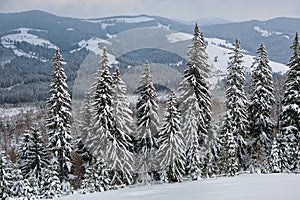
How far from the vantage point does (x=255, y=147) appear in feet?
98.9

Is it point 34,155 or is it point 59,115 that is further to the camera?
point 34,155

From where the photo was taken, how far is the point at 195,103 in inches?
1047

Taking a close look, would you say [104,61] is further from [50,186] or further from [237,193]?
[237,193]

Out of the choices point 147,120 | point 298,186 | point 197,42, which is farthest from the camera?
point 147,120

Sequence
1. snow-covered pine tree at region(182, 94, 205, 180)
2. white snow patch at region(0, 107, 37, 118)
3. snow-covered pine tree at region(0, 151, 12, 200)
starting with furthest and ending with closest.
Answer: white snow patch at region(0, 107, 37, 118) → snow-covered pine tree at region(0, 151, 12, 200) → snow-covered pine tree at region(182, 94, 205, 180)

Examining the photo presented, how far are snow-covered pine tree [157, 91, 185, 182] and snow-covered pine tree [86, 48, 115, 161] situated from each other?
4.22 m

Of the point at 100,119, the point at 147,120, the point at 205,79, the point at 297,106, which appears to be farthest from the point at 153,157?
the point at 297,106

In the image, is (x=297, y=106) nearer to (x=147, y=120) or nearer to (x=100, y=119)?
(x=147, y=120)

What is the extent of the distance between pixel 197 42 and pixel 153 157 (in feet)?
34.0

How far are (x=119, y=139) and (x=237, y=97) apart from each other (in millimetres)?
10421

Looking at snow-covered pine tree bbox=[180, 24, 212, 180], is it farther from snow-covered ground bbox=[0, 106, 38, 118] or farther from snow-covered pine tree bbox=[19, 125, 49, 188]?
snow-covered ground bbox=[0, 106, 38, 118]

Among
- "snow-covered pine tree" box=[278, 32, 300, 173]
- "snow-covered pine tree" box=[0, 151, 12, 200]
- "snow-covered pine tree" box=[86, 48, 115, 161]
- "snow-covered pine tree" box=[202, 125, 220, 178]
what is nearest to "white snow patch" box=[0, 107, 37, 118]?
"snow-covered pine tree" box=[0, 151, 12, 200]

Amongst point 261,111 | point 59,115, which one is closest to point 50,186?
point 59,115

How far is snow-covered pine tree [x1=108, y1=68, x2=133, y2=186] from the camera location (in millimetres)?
27016
